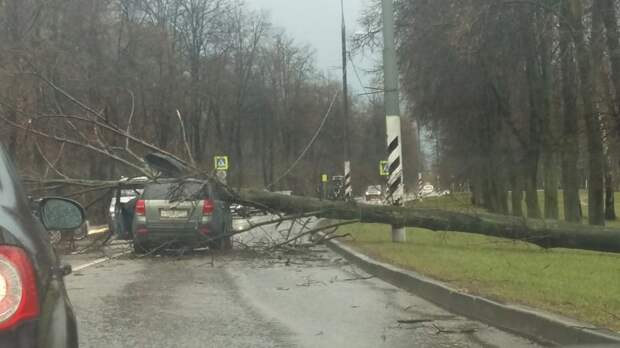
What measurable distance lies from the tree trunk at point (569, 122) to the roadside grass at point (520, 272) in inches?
211

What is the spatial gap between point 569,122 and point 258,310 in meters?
15.1

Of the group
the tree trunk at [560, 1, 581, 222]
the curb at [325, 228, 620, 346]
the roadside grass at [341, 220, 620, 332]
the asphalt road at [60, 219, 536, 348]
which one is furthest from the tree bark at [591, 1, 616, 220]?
the curb at [325, 228, 620, 346]

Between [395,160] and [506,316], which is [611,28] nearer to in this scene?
[395,160]

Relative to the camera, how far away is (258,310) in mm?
9164

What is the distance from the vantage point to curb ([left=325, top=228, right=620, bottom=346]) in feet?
21.2

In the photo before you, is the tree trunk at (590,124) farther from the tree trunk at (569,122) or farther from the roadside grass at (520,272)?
the roadside grass at (520,272)

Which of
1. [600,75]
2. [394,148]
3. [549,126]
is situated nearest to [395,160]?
[394,148]

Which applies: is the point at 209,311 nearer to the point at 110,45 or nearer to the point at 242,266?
the point at 242,266

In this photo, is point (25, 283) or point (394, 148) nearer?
point (25, 283)

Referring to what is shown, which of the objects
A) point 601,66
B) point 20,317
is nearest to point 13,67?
point 601,66

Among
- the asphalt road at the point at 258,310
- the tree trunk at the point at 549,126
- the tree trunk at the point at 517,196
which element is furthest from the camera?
the tree trunk at the point at 517,196

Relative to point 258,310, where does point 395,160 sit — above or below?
above

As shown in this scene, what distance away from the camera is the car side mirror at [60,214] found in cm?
395

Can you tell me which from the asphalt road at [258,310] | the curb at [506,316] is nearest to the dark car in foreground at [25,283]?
the curb at [506,316]
